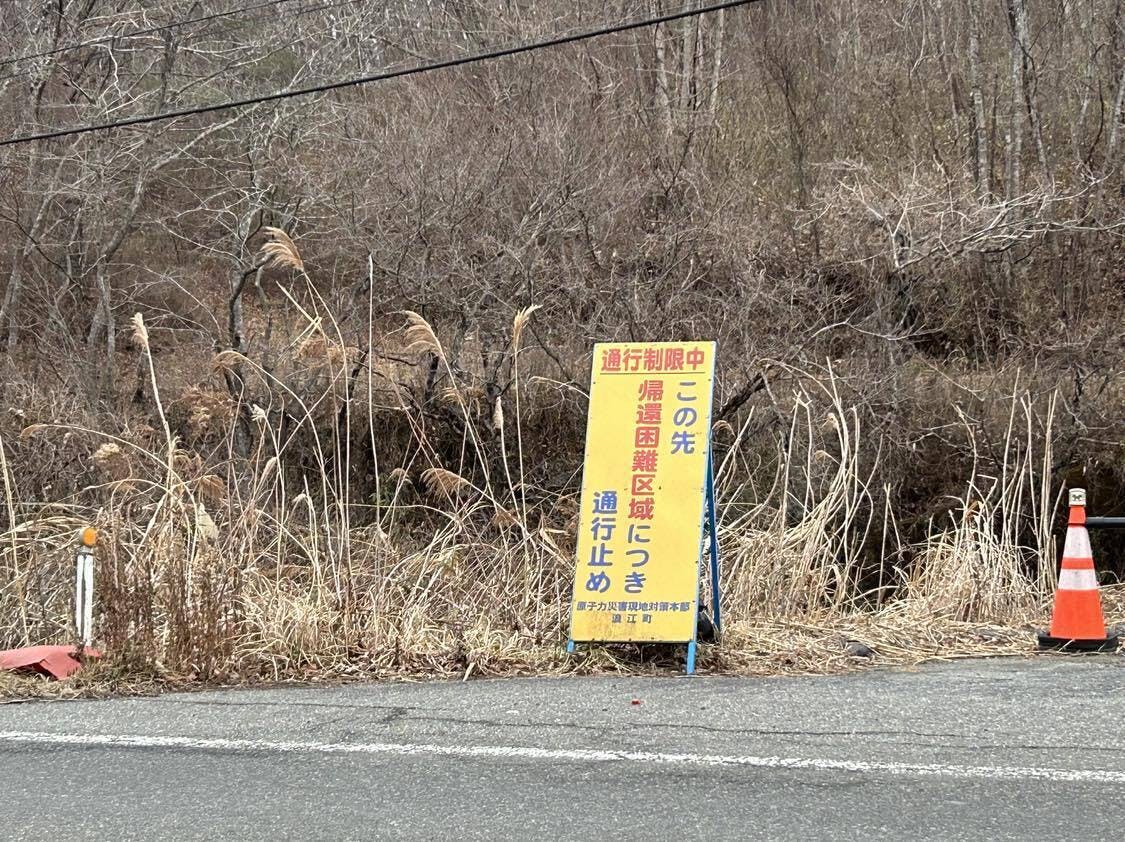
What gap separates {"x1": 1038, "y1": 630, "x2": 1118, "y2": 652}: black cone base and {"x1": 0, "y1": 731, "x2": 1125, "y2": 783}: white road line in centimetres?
242

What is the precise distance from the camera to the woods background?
8219 mm

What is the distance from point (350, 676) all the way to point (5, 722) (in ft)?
5.96

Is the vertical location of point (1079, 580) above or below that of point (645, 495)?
below

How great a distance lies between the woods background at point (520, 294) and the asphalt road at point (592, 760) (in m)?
1.67

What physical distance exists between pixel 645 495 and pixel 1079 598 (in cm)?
262

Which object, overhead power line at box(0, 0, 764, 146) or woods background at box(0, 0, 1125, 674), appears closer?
woods background at box(0, 0, 1125, 674)

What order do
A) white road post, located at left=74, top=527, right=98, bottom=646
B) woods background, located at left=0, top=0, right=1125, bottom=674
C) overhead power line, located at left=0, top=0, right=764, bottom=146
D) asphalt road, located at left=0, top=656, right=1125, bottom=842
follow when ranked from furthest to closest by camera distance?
1. overhead power line, located at left=0, top=0, right=764, bottom=146
2. woods background, located at left=0, top=0, right=1125, bottom=674
3. white road post, located at left=74, top=527, right=98, bottom=646
4. asphalt road, located at left=0, top=656, right=1125, bottom=842

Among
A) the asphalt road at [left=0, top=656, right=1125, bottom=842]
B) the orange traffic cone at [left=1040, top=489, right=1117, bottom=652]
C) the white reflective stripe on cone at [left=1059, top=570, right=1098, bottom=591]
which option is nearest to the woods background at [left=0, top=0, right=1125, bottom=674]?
the orange traffic cone at [left=1040, top=489, right=1117, bottom=652]

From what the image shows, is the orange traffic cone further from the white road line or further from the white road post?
the white road post

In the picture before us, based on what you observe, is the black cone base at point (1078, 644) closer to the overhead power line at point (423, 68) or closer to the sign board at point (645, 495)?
the sign board at point (645, 495)

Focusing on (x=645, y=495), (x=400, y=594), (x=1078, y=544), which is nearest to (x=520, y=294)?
(x=400, y=594)

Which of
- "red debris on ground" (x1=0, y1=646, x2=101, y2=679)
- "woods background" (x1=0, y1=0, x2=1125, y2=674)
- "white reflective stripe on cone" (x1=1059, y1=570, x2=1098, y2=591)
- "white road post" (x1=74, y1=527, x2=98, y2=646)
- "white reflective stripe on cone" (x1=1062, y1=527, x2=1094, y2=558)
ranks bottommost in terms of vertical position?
"red debris on ground" (x1=0, y1=646, x2=101, y2=679)

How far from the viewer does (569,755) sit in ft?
15.6

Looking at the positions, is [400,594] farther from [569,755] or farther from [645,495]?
[569,755]
